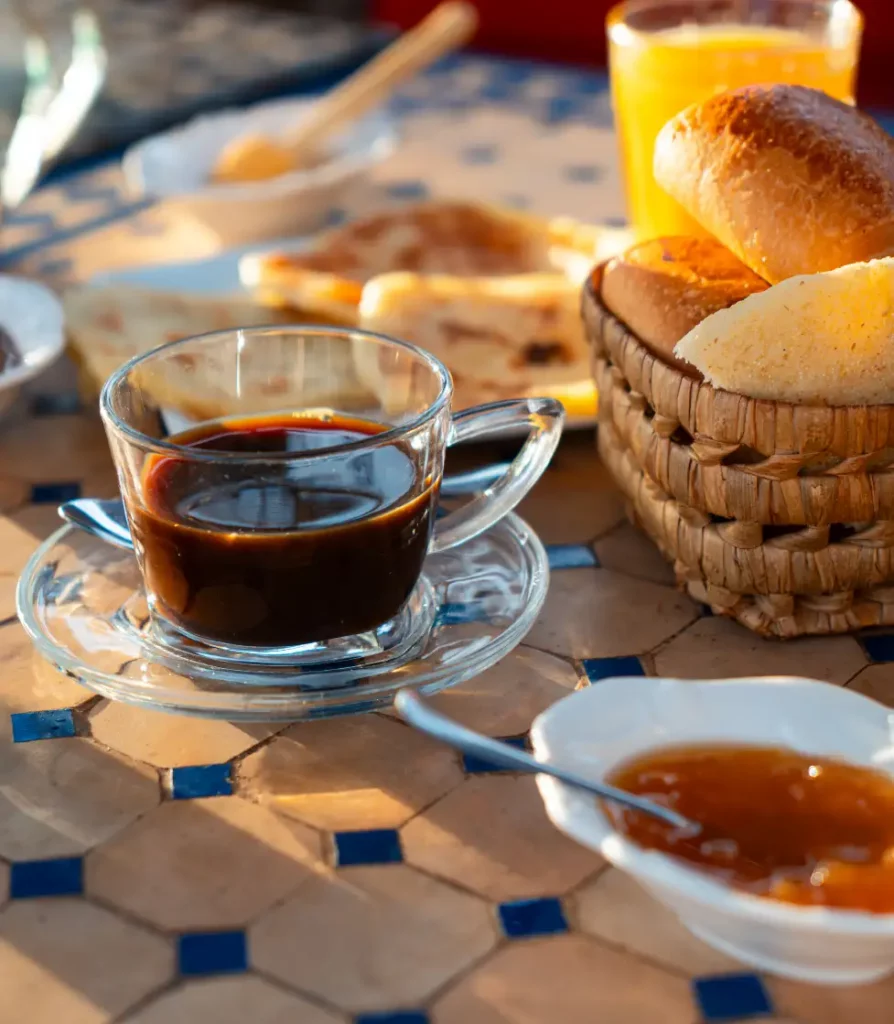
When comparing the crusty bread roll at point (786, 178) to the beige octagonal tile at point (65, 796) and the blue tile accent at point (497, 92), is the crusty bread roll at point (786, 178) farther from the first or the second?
the blue tile accent at point (497, 92)

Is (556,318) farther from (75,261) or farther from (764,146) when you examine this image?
(75,261)

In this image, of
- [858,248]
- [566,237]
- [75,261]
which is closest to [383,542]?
[858,248]

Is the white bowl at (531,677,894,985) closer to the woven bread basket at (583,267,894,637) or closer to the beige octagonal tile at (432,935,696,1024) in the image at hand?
the beige octagonal tile at (432,935,696,1024)

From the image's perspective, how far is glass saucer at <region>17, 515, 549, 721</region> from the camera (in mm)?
742

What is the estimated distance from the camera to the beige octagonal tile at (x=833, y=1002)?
1.93ft

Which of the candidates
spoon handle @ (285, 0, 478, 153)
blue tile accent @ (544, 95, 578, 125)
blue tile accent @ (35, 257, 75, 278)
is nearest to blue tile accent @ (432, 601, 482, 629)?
blue tile accent @ (35, 257, 75, 278)

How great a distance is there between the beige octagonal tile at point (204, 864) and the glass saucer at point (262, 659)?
55 millimetres

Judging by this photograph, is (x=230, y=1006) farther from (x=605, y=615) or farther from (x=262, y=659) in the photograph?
(x=605, y=615)

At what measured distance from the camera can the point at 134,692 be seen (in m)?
0.75

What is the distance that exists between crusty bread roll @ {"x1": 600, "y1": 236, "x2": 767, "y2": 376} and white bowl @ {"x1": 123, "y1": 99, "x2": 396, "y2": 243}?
26.2 inches

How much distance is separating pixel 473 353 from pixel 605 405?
25 cm

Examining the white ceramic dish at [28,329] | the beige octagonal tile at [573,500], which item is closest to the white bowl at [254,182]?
the white ceramic dish at [28,329]

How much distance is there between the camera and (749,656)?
0.86 m

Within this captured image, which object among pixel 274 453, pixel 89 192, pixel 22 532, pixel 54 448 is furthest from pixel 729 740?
pixel 89 192
